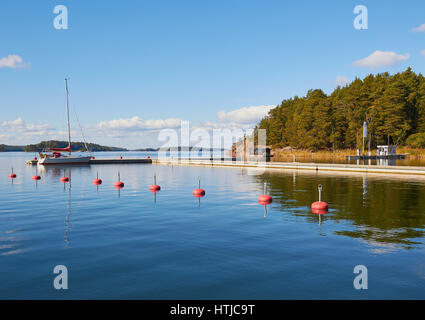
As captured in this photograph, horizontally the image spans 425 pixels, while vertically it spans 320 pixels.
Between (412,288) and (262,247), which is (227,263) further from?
(412,288)

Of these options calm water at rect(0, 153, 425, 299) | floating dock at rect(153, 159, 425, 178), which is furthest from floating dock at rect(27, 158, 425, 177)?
calm water at rect(0, 153, 425, 299)

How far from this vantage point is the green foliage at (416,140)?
11550 cm

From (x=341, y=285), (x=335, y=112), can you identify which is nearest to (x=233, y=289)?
(x=341, y=285)

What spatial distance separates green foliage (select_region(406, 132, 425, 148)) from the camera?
11550 cm

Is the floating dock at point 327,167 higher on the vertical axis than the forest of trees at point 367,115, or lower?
lower

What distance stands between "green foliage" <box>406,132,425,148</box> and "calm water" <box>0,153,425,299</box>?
9816cm

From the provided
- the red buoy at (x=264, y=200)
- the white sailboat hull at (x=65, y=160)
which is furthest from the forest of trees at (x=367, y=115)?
the red buoy at (x=264, y=200)

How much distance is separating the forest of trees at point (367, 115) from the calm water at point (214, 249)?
105m

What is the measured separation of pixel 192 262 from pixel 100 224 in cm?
1064

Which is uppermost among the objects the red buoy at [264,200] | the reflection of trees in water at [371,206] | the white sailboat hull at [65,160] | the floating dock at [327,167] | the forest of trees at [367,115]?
A: the forest of trees at [367,115]

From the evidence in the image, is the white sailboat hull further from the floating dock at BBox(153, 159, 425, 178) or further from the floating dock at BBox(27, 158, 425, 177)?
the floating dock at BBox(153, 159, 425, 178)

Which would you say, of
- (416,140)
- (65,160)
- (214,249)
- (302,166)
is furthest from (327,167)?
(65,160)

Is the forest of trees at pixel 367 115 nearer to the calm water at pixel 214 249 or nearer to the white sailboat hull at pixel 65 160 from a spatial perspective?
the white sailboat hull at pixel 65 160

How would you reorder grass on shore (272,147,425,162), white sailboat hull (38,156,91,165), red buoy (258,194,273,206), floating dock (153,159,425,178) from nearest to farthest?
red buoy (258,194,273,206)
floating dock (153,159,425,178)
white sailboat hull (38,156,91,165)
grass on shore (272,147,425,162)
